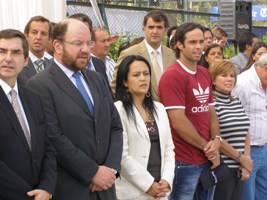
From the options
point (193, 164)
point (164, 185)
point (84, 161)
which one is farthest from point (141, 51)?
point (84, 161)

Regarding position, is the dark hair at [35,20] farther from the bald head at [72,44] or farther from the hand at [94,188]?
the hand at [94,188]

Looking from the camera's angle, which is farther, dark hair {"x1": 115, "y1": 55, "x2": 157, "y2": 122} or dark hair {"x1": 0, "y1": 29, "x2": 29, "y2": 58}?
dark hair {"x1": 115, "y1": 55, "x2": 157, "y2": 122}

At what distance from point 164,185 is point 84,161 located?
0.92m

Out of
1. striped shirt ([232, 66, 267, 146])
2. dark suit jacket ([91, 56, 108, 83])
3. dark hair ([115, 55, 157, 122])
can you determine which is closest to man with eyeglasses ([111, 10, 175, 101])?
dark suit jacket ([91, 56, 108, 83])

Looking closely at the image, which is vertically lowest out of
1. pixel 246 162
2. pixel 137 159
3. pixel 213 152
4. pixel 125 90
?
pixel 246 162

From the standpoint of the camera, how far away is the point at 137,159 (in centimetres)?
450

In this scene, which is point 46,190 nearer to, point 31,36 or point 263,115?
point 31,36

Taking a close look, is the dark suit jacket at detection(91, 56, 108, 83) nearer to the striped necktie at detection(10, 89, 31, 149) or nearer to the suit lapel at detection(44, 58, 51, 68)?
the suit lapel at detection(44, 58, 51, 68)

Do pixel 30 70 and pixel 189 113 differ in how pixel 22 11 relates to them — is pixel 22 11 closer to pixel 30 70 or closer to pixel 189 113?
pixel 30 70

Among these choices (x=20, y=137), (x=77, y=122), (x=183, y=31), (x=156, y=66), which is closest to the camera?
(x=20, y=137)

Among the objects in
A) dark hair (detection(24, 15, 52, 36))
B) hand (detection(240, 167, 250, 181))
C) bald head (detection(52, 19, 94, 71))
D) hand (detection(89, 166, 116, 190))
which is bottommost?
hand (detection(240, 167, 250, 181))

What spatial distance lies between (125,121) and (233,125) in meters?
1.37

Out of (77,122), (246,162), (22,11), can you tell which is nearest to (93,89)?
(77,122)

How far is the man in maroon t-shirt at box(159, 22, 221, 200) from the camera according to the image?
5.07 meters
